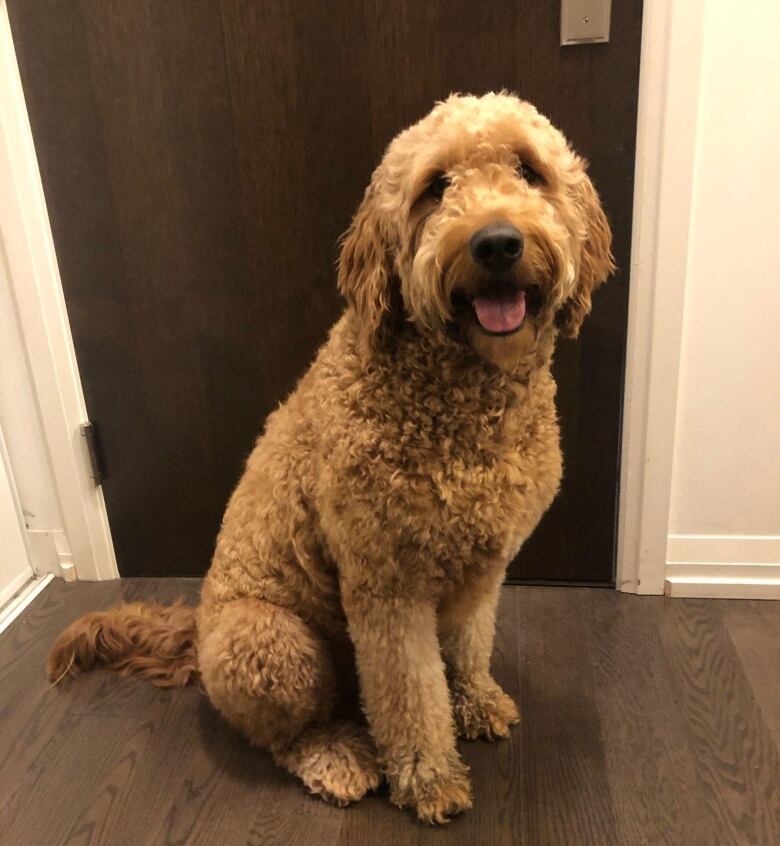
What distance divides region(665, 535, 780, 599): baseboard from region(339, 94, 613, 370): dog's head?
99cm

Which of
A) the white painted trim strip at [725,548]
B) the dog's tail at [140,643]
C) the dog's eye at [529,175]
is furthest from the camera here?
the white painted trim strip at [725,548]

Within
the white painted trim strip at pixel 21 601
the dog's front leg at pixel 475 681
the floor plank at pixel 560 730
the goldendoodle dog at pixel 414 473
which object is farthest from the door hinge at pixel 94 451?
the floor plank at pixel 560 730

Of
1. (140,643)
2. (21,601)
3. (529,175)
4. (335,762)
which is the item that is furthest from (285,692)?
(21,601)

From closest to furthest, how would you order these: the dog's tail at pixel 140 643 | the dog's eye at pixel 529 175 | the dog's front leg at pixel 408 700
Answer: the dog's eye at pixel 529 175 < the dog's front leg at pixel 408 700 < the dog's tail at pixel 140 643

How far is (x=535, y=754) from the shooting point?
4.52 ft

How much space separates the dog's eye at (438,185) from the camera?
0.99 metres

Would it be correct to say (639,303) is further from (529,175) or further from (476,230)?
(476,230)

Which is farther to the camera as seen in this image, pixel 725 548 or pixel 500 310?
pixel 725 548

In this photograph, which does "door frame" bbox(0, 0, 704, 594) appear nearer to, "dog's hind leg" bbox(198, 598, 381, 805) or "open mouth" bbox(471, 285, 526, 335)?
"open mouth" bbox(471, 285, 526, 335)

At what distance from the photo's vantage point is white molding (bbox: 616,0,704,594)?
1411 millimetres

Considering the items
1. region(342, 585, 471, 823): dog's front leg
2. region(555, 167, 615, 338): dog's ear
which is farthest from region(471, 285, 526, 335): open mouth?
region(342, 585, 471, 823): dog's front leg

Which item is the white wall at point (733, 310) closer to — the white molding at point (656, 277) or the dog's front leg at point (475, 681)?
the white molding at point (656, 277)

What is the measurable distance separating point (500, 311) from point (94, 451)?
4.48 feet

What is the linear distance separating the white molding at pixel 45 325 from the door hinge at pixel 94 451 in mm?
20
